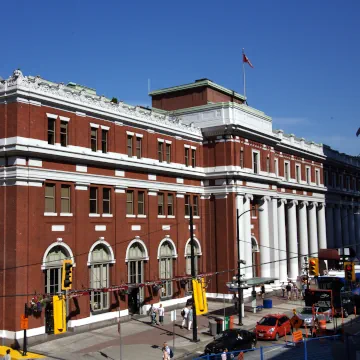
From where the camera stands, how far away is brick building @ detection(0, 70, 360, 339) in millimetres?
34625

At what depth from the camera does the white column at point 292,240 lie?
64188 mm

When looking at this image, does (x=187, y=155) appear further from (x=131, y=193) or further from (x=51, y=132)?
(x=51, y=132)

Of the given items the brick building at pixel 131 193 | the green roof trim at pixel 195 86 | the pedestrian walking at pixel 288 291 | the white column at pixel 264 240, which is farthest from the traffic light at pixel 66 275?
the green roof trim at pixel 195 86

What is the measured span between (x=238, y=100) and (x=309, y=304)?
3050cm

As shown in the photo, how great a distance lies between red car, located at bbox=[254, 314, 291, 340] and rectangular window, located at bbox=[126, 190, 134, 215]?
14.7m

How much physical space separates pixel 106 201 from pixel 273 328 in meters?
16.3

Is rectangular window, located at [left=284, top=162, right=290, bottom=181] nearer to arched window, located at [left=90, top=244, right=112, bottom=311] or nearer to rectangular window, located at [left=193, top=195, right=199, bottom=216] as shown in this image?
rectangular window, located at [left=193, top=195, right=199, bottom=216]

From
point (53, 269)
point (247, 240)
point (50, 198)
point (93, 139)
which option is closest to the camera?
point (53, 269)

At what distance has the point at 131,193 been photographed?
145ft

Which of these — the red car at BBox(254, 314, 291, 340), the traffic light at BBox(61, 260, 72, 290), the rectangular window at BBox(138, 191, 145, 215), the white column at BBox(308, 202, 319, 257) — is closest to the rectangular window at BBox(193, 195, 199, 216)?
the rectangular window at BBox(138, 191, 145, 215)

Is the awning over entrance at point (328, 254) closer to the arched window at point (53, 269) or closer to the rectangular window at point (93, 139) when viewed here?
the rectangular window at point (93, 139)

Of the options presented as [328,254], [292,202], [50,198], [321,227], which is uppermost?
[292,202]

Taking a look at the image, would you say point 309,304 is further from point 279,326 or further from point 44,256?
point 44,256

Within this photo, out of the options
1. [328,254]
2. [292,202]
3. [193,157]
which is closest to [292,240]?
[292,202]
